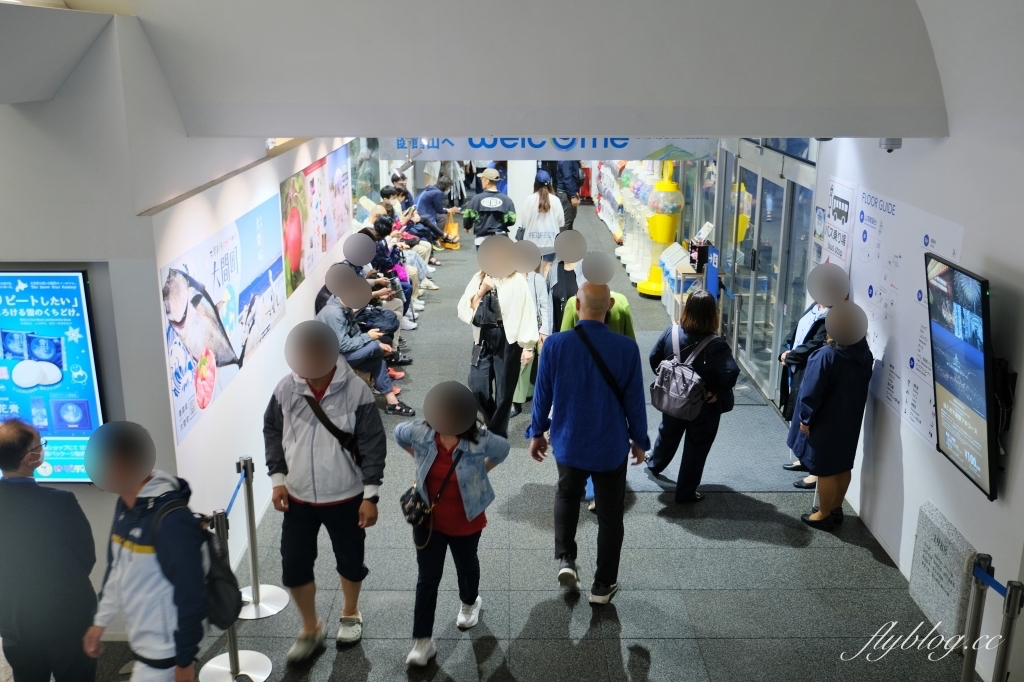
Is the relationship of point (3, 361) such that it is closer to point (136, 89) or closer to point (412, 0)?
point (136, 89)

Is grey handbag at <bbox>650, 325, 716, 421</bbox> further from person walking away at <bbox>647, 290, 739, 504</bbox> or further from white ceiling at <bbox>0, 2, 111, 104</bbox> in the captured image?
white ceiling at <bbox>0, 2, 111, 104</bbox>

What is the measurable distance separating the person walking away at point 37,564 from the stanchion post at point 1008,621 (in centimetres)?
351

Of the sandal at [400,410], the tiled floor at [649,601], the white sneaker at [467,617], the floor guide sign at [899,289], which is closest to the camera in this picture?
the tiled floor at [649,601]

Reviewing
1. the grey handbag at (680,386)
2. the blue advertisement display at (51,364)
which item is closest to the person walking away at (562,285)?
the grey handbag at (680,386)

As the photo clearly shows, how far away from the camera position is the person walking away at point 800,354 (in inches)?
234

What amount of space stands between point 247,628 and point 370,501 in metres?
1.13

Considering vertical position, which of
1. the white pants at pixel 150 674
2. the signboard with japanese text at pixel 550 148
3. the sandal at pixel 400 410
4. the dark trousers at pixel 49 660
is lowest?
the sandal at pixel 400 410

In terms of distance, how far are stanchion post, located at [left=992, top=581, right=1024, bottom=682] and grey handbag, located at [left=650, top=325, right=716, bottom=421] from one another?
231 centimetres

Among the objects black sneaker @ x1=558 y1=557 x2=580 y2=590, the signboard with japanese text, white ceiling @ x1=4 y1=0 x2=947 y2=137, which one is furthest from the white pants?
the signboard with japanese text

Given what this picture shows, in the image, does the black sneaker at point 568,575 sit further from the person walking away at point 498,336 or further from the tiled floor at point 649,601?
the person walking away at point 498,336

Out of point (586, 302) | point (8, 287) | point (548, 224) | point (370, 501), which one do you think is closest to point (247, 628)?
point (370, 501)

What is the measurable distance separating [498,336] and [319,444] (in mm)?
2488

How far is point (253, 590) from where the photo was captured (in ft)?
15.9

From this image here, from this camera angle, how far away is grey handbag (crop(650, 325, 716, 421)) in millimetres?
5746
